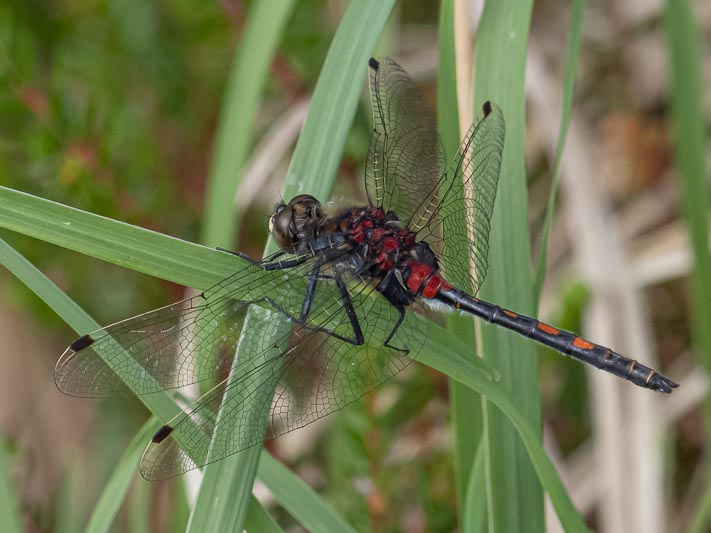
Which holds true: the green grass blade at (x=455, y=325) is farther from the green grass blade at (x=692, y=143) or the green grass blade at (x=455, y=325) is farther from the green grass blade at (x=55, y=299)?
the green grass blade at (x=692, y=143)

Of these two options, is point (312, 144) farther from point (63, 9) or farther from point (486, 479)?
point (63, 9)

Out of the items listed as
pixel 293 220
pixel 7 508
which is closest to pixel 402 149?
pixel 293 220

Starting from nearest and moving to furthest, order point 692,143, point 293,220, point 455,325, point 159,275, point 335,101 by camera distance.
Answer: point 159,275 < point 335,101 < point 455,325 < point 293,220 < point 692,143

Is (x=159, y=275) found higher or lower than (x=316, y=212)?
lower

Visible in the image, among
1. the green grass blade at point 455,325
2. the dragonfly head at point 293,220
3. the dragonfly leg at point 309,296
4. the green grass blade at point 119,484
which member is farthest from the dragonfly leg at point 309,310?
the green grass blade at point 119,484

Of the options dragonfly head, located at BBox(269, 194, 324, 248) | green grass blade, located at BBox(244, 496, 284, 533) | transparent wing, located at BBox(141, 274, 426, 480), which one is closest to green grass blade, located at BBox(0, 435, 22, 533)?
transparent wing, located at BBox(141, 274, 426, 480)

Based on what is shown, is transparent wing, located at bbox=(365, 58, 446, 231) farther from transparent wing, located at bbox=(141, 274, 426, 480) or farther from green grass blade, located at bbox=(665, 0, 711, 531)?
green grass blade, located at bbox=(665, 0, 711, 531)

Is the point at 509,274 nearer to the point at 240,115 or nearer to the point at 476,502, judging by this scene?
the point at 476,502
